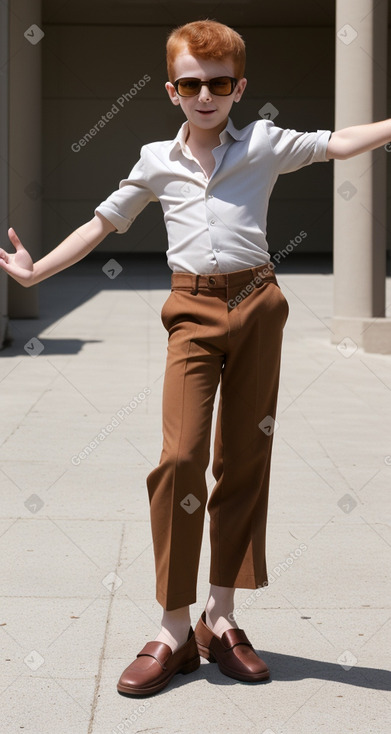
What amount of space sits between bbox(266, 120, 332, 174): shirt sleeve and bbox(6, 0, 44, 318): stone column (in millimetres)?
10508

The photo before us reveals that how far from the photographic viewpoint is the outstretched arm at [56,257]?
3.58m

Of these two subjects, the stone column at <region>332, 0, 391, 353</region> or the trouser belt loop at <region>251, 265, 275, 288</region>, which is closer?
the trouser belt loop at <region>251, 265, 275, 288</region>

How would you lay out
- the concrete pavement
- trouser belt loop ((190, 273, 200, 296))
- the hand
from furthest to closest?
1. the hand
2. trouser belt loop ((190, 273, 200, 296))
3. the concrete pavement

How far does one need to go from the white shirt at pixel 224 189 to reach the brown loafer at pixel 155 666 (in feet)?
3.68

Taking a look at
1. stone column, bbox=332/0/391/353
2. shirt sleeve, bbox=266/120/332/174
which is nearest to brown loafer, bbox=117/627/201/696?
shirt sleeve, bbox=266/120/332/174

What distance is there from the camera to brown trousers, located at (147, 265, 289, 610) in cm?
336

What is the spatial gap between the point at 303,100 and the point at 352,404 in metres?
20.8

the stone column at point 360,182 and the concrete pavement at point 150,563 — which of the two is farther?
the stone column at point 360,182

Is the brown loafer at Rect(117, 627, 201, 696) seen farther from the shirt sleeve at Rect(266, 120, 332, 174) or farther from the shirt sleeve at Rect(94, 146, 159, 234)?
the shirt sleeve at Rect(266, 120, 332, 174)

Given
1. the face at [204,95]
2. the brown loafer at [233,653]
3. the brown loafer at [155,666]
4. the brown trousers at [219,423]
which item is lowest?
the brown loafer at [233,653]

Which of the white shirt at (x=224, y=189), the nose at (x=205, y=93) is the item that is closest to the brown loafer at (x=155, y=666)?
the white shirt at (x=224, y=189)

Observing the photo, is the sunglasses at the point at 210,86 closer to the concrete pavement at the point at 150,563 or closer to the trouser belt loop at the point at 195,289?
the trouser belt loop at the point at 195,289

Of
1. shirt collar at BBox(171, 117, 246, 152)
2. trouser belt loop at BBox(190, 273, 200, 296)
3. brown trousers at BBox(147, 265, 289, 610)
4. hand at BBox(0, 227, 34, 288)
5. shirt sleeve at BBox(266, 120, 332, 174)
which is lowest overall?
brown trousers at BBox(147, 265, 289, 610)

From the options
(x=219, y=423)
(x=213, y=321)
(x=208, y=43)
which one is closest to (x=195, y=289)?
(x=213, y=321)
